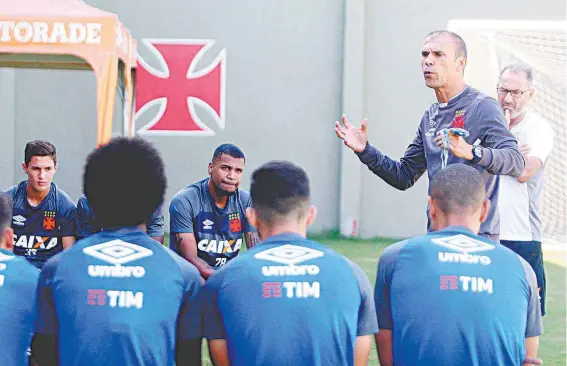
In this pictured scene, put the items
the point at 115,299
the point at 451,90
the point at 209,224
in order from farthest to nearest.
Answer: the point at 209,224 → the point at 451,90 → the point at 115,299

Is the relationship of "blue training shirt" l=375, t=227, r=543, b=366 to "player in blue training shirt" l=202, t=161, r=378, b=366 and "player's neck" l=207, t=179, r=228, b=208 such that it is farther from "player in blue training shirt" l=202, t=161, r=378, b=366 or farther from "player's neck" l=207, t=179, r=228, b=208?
"player's neck" l=207, t=179, r=228, b=208

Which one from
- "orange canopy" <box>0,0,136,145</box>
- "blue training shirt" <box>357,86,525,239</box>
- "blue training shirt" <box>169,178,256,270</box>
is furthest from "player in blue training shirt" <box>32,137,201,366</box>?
"orange canopy" <box>0,0,136,145</box>

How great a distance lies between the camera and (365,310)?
2.80 m

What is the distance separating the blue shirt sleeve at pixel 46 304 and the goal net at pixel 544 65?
401 inches

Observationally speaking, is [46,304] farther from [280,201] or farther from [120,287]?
[280,201]

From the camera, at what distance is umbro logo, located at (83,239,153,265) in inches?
103

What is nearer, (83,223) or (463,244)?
(463,244)

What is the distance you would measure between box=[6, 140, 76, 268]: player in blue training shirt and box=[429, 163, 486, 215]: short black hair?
327cm

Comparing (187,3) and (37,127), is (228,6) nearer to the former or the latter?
(187,3)

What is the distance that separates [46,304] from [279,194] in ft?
2.87

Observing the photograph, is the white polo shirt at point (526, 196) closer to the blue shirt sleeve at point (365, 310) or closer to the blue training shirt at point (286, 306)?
the blue shirt sleeve at point (365, 310)

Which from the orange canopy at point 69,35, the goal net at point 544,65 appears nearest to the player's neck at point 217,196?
the orange canopy at point 69,35

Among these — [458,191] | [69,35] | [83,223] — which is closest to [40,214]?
[83,223]

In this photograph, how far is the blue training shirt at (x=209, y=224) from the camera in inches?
211
